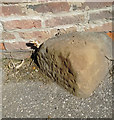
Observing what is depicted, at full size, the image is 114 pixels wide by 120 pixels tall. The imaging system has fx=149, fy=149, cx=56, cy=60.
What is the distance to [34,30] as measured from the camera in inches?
47.1

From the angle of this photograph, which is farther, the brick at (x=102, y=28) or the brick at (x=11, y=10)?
the brick at (x=102, y=28)

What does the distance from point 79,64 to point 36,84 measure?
39cm

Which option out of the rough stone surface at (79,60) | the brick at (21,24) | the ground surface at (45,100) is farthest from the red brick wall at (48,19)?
the ground surface at (45,100)

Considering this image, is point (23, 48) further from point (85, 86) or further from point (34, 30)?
point (85, 86)

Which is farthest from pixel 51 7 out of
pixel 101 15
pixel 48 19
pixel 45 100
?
pixel 45 100

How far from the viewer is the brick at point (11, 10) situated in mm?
1080

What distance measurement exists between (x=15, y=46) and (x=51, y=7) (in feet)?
1.53

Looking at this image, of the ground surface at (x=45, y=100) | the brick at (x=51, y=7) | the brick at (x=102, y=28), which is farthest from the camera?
the brick at (x=102, y=28)

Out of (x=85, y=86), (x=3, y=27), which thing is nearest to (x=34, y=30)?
(x=3, y=27)

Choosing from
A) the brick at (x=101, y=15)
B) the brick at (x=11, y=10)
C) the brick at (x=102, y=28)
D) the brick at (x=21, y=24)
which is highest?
the brick at (x=11, y=10)

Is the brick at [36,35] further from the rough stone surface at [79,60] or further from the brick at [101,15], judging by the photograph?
the brick at [101,15]

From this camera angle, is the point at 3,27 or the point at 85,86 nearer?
the point at 85,86

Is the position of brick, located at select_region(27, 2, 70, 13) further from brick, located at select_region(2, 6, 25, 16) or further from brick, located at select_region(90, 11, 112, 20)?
brick, located at select_region(90, 11, 112, 20)

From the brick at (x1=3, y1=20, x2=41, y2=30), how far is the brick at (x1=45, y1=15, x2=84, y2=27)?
0.08 m
